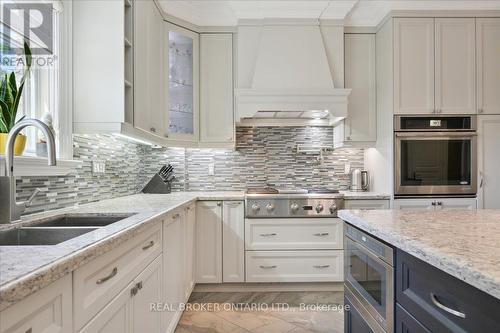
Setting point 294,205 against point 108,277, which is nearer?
point 108,277

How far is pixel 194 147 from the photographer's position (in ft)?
10.1

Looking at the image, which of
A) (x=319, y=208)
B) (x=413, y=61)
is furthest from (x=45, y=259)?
(x=413, y=61)

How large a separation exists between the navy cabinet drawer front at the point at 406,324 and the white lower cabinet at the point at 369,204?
178cm

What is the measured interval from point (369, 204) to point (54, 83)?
267 cm

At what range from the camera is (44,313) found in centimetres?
70

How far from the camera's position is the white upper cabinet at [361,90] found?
10.3ft

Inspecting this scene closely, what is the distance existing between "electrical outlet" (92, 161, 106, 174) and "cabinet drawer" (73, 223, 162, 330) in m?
0.92

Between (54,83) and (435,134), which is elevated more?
(54,83)

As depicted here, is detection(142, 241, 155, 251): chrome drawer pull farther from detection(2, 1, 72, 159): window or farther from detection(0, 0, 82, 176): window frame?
detection(2, 1, 72, 159): window

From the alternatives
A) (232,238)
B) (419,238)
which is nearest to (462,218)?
(419,238)

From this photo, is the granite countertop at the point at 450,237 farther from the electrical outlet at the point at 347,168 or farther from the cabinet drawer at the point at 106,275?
the electrical outlet at the point at 347,168

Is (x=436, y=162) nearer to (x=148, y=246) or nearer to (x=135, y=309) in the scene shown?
(x=148, y=246)

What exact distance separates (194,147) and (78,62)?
1384mm

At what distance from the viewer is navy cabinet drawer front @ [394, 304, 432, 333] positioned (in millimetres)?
958
